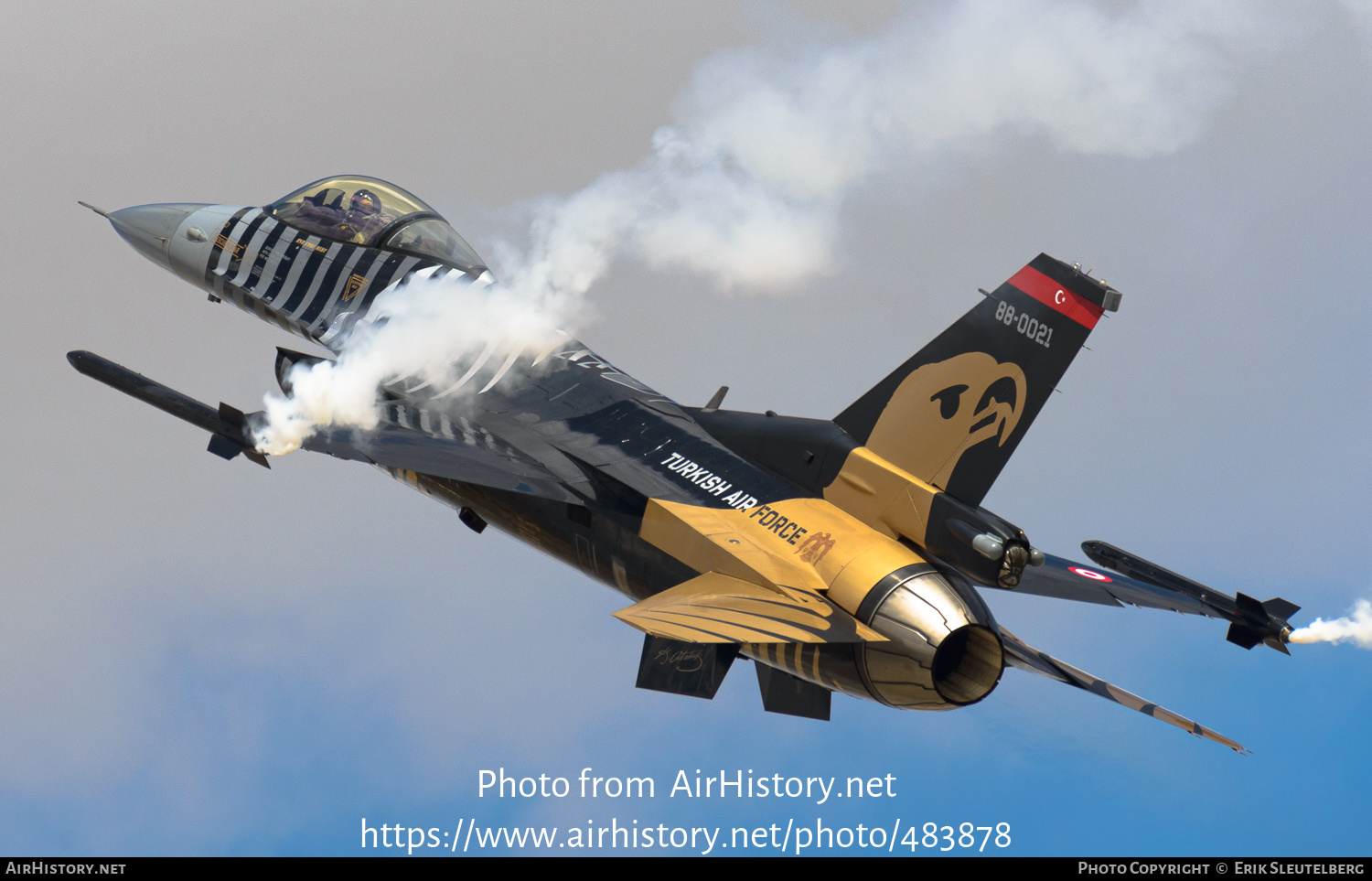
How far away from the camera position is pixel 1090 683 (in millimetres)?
14406

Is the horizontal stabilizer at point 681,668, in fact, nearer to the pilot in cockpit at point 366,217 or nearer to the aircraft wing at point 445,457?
the aircraft wing at point 445,457

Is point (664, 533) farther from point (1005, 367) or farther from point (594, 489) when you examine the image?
point (1005, 367)

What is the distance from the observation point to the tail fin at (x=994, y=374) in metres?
14.5

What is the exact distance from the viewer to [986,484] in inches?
572

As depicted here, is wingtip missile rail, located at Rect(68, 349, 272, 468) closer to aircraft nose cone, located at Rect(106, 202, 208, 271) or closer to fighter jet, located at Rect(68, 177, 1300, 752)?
fighter jet, located at Rect(68, 177, 1300, 752)

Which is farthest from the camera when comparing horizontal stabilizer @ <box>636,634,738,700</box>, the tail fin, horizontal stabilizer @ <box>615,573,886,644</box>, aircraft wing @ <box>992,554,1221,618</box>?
aircraft wing @ <box>992,554,1221,618</box>

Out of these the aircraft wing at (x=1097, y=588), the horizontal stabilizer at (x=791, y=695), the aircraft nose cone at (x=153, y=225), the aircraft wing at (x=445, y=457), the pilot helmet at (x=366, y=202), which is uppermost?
the pilot helmet at (x=366, y=202)

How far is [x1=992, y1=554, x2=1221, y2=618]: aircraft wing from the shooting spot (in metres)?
15.9

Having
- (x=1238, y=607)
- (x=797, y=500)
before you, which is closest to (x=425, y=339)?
(x=797, y=500)

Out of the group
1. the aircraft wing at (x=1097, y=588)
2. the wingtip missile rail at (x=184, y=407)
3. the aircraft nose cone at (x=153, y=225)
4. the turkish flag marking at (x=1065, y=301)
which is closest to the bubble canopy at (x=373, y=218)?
the aircraft nose cone at (x=153, y=225)

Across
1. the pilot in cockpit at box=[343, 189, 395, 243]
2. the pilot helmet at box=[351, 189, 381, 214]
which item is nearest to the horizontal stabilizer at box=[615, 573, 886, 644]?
the pilot in cockpit at box=[343, 189, 395, 243]

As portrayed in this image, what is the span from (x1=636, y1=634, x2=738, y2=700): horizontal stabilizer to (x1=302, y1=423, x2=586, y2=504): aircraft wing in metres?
2.74

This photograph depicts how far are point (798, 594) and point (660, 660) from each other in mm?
1520

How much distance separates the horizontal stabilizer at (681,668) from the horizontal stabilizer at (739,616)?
294 mm
